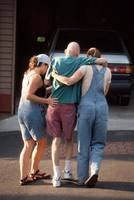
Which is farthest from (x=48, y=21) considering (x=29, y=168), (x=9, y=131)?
(x=29, y=168)

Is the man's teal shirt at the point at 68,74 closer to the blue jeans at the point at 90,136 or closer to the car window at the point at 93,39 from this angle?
the blue jeans at the point at 90,136

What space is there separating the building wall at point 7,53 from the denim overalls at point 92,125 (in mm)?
5679

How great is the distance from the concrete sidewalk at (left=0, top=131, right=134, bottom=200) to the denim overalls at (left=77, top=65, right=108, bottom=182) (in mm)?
305

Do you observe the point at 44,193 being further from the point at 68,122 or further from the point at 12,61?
the point at 12,61

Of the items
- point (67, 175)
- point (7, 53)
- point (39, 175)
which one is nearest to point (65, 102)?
point (67, 175)

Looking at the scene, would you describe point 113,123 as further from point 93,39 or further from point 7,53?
point 93,39

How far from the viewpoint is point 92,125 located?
827 centimetres

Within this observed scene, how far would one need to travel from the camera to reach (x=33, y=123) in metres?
8.29

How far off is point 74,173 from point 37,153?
2.34 ft

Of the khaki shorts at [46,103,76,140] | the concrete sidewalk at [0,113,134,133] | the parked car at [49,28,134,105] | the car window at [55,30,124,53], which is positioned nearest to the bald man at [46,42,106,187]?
the khaki shorts at [46,103,76,140]

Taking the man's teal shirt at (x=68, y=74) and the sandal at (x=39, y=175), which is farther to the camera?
the sandal at (x=39, y=175)

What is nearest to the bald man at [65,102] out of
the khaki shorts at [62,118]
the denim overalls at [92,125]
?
the khaki shorts at [62,118]

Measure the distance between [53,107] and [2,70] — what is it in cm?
587

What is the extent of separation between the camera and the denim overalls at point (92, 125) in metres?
8.20
